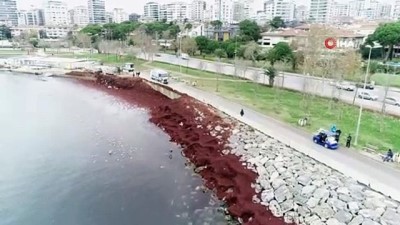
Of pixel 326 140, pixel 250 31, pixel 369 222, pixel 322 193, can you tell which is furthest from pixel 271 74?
pixel 250 31

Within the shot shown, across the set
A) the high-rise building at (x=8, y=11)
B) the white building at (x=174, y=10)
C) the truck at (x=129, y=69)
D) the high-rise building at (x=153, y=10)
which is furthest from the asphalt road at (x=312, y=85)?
the high-rise building at (x=8, y=11)

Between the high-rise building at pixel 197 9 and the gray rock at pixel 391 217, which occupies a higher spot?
the high-rise building at pixel 197 9

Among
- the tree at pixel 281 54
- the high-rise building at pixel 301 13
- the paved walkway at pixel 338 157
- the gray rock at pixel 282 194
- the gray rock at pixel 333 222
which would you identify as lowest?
the gray rock at pixel 282 194

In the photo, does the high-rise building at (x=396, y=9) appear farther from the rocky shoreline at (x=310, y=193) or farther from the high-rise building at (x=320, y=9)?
the rocky shoreline at (x=310, y=193)

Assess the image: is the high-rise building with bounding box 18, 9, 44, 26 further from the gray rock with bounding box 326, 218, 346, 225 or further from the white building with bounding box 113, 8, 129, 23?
the gray rock with bounding box 326, 218, 346, 225

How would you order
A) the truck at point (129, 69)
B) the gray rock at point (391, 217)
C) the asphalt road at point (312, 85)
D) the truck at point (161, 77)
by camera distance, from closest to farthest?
the gray rock at point (391, 217) < the asphalt road at point (312, 85) < the truck at point (161, 77) < the truck at point (129, 69)

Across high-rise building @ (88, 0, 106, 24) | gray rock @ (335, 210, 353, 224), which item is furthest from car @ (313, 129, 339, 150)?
high-rise building @ (88, 0, 106, 24)
